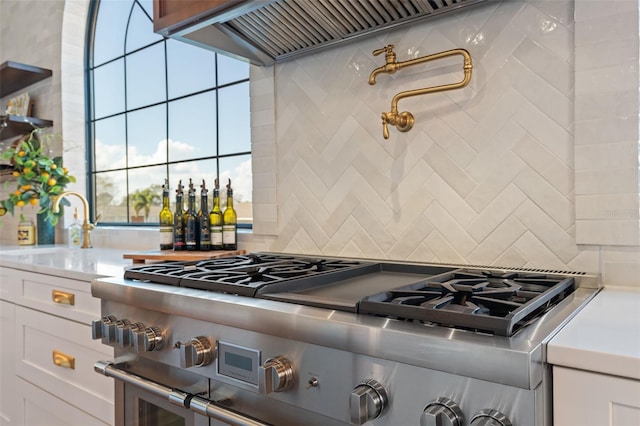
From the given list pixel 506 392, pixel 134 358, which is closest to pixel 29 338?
pixel 134 358

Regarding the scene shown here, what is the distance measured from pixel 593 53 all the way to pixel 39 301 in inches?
83.2

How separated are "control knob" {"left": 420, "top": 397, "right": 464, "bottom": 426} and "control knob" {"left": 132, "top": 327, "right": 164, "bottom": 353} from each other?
2.36 ft

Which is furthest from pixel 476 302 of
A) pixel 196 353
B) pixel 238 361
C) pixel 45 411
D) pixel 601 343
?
pixel 45 411

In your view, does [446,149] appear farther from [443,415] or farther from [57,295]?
[57,295]

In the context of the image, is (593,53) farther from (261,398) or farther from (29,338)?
(29,338)

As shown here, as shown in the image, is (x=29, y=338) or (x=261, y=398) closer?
(x=261, y=398)

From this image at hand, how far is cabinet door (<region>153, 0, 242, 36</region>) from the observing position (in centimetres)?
142

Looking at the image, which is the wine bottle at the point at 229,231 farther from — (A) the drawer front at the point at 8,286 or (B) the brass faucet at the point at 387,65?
(A) the drawer front at the point at 8,286

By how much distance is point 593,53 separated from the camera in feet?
3.79

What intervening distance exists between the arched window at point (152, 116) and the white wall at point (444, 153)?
0.45 m

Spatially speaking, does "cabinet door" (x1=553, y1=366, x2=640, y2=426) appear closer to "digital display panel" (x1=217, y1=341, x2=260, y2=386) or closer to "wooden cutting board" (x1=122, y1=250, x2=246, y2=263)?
"digital display panel" (x1=217, y1=341, x2=260, y2=386)

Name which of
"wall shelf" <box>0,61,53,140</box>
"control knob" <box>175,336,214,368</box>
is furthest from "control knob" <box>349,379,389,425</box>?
"wall shelf" <box>0,61,53,140</box>

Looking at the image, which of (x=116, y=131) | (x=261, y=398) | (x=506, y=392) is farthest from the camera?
(x=116, y=131)

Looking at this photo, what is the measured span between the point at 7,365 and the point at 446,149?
84.9 inches
